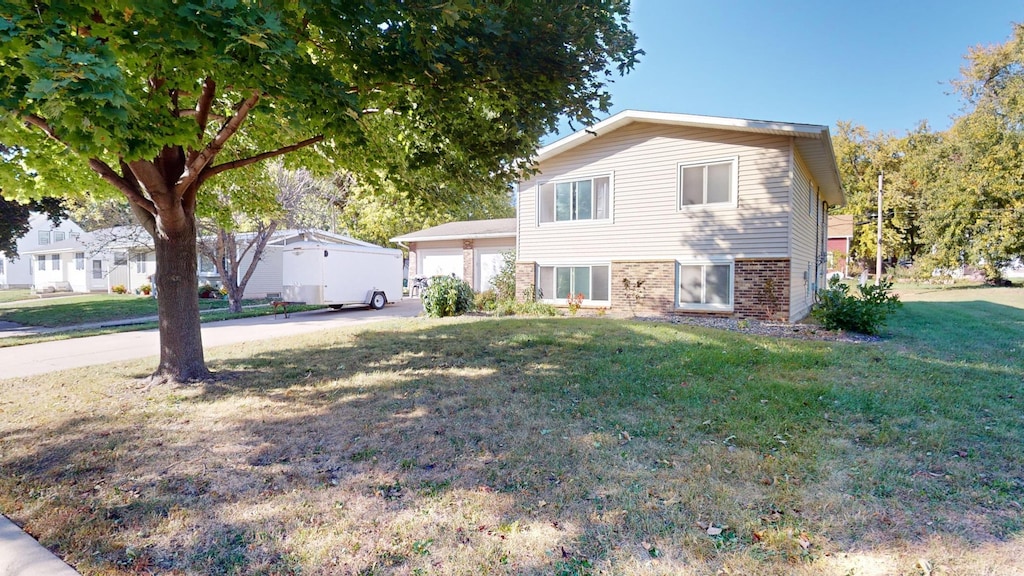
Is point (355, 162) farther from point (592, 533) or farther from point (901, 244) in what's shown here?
point (901, 244)

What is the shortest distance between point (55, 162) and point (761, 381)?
940 cm

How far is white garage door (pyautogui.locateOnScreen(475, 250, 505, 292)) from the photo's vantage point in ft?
62.4

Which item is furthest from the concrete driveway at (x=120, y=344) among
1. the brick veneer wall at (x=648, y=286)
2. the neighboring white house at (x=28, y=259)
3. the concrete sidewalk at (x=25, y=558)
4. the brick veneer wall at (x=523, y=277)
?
the neighboring white house at (x=28, y=259)

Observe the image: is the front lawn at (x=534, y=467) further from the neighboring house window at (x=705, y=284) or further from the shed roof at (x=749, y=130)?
the shed roof at (x=749, y=130)

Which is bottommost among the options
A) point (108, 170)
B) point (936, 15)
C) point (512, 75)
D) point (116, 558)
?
point (116, 558)

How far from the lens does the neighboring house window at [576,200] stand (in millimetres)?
12969

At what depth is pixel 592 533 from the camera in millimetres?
2713

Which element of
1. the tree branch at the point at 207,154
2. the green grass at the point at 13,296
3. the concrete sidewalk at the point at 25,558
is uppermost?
the tree branch at the point at 207,154

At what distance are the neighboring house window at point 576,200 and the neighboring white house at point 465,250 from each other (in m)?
4.42

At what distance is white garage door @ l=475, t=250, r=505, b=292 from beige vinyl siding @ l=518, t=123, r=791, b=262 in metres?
4.82

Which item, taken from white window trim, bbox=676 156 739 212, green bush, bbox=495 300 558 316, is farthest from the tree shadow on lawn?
green bush, bbox=495 300 558 316

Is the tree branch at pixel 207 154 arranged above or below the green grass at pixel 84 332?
above

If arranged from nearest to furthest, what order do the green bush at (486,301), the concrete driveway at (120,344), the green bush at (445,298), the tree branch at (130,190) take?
1. the tree branch at (130,190)
2. the concrete driveway at (120,344)
3. the green bush at (445,298)
4. the green bush at (486,301)

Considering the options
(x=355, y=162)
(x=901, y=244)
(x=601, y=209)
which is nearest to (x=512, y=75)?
(x=355, y=162)
